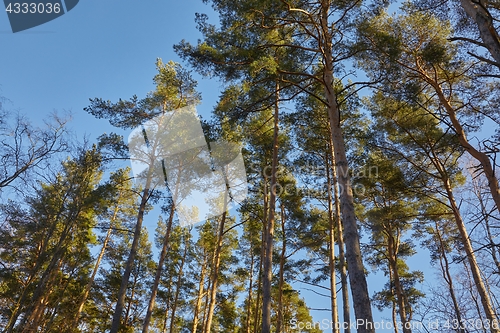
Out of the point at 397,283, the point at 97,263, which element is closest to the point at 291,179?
the point at 397,283

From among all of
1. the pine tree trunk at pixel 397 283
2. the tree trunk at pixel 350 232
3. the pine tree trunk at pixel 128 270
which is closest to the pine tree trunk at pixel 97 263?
the pine tree trunk at pixel 128 270

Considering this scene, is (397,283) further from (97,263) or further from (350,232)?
(97,263)

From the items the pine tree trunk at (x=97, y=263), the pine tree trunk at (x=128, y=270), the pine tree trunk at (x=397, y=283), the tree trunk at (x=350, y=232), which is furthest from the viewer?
the pine tree trunk at (x=97, y=263)

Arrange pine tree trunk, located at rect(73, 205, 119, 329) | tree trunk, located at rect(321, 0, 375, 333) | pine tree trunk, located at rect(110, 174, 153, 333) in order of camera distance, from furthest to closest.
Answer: pine tree trunk, located at rect(73, 205, 119, 329), pine tree trunk, located at rect(110, 174, 153, 333), tree trunk, located at rect(321, 0, 375, 333)

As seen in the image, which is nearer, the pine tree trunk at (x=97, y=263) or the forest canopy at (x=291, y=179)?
the forest canopy at (x=291, y=179)

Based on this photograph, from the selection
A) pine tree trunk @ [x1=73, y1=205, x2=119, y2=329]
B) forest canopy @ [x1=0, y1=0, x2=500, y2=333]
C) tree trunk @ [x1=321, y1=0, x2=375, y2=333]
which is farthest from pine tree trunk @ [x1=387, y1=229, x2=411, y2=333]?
pine tree trunk @ [x1=73, y1=205, x2=119, y2=329]

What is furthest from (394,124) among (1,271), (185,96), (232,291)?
(1,271)

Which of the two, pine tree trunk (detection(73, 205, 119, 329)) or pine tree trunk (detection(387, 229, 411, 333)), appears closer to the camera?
pine tree trunk (detection(387, 229, 411, 333))

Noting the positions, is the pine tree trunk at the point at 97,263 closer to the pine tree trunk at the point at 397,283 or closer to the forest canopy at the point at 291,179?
the forest canopy at the point at 291,179

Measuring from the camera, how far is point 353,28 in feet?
27.5

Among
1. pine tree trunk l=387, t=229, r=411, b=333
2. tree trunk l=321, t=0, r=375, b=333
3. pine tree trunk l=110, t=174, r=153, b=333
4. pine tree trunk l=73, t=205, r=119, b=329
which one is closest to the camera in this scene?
tree trunk l=321, t=0, r=375, b=333

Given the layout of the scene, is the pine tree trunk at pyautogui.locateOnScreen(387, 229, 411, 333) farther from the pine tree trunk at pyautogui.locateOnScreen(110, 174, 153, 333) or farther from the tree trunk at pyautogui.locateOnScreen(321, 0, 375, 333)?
the pine tree trunk at pyautogui.locateOnScreen(110, 174, 153, 333)

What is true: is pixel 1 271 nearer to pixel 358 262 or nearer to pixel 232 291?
pixel 232 291

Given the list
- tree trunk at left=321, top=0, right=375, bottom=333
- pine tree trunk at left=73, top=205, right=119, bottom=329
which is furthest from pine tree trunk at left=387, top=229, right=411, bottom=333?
pine tree trunk at left=73, top=205, right=119, bottom=329
